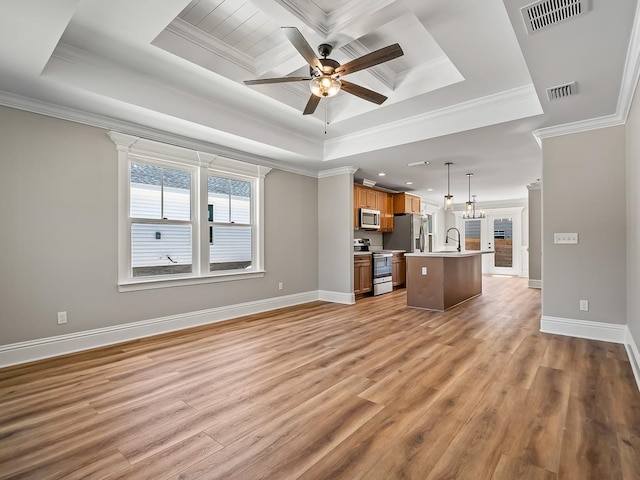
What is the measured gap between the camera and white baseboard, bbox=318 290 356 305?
5.98 metres

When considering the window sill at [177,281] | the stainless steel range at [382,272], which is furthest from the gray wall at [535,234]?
the window sill at [177,281]

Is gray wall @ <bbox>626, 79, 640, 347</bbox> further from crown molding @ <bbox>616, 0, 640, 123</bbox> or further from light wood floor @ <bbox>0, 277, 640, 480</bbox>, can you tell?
light wood floor @ <bbox>0, 277, 640, 480</bbox>

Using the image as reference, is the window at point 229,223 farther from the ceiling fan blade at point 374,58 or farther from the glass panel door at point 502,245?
the glass panel door at point 502,245

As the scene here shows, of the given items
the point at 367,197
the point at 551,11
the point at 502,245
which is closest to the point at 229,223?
the point at 367,197

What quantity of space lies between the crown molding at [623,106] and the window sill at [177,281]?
4.50 metres

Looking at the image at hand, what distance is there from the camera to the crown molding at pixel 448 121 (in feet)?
11.6

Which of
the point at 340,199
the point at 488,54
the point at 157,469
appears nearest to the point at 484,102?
the point at 488,54

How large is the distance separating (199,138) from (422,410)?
13.1 ft

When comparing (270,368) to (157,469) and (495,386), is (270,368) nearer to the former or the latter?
(157,469)

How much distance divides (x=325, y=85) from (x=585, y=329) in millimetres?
4061

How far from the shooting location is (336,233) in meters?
6.14

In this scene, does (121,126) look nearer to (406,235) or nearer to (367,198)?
(367,198)

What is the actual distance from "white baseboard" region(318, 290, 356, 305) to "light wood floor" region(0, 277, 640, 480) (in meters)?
2.17

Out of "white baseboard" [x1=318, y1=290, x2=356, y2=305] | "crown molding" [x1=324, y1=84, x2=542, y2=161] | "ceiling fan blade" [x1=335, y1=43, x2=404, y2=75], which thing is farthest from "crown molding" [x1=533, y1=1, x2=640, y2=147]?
"white baseboard" [x1=318, y1=290, x2=356, y2=305]
